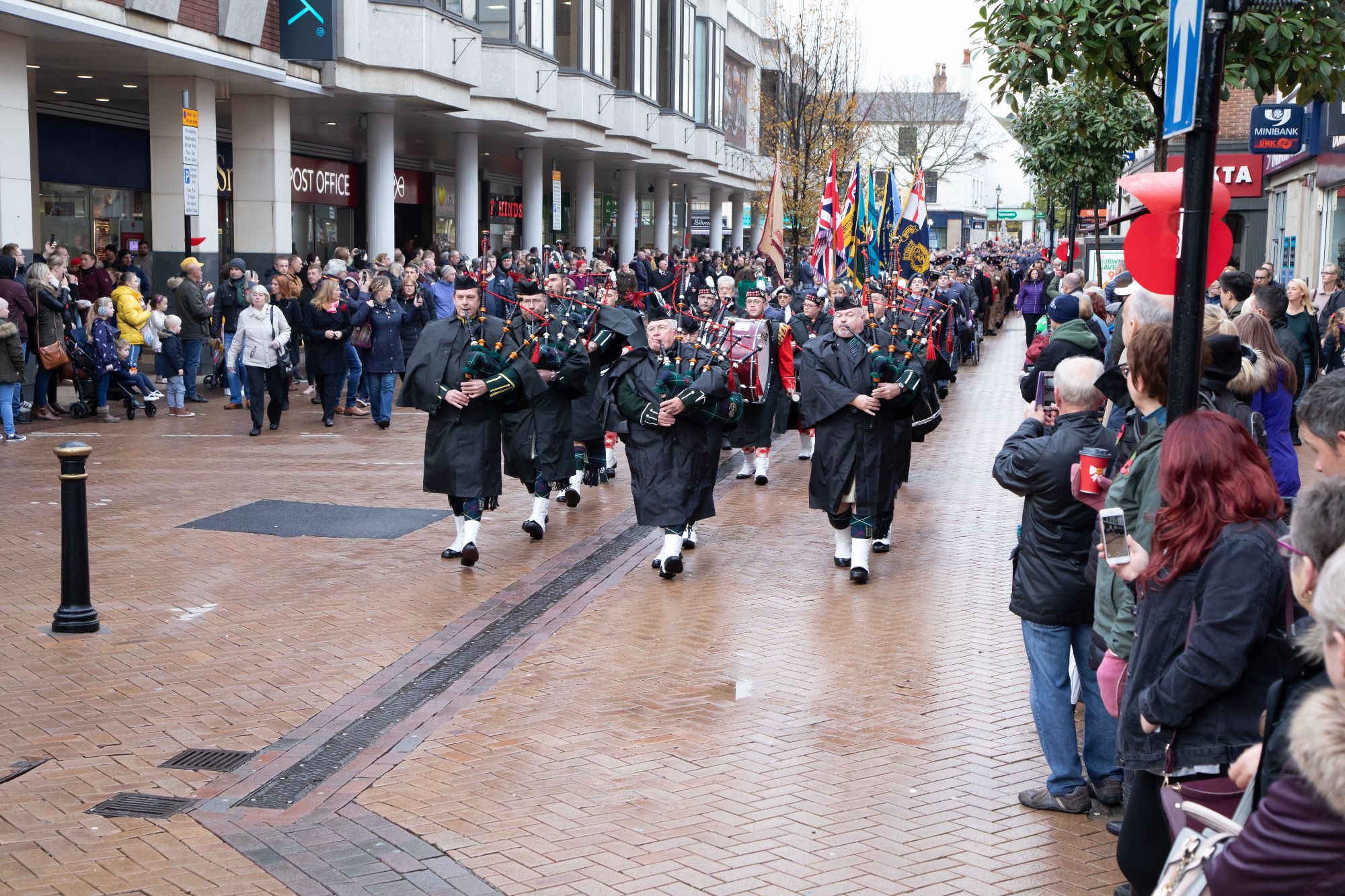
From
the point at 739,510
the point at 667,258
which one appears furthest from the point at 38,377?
the point at 667,258

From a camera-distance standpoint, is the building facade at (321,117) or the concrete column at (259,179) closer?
the building facade at (321,117)

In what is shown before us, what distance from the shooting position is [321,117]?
96.3 feet

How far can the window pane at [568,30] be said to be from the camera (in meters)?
35.1

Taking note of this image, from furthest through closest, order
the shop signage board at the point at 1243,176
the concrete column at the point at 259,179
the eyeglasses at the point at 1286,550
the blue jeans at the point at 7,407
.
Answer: the concrete column at the point at 259,179 < the shop signage board at the point at 1243,176 < the blue jeans at the point at 7,407 < the eyeglasses at the point at 1286,550

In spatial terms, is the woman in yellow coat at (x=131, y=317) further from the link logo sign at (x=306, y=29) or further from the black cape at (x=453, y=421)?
the black cape at (x=453, y=421)

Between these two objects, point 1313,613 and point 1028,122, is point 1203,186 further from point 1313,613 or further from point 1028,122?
point 1028,122

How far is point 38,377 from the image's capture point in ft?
56.5

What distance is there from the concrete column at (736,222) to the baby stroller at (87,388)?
154ft

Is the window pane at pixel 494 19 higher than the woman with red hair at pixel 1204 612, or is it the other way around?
the window pane at pixel 494 19

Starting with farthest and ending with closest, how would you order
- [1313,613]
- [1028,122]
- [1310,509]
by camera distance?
[1028,122] < [1310,509] < [1313,613]

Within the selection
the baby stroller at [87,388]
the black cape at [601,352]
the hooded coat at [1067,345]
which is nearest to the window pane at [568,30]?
the baby stroller at [87,388]

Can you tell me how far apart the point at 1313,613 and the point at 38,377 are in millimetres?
16872

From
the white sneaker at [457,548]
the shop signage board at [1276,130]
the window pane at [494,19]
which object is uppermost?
the window pane at [494,19]

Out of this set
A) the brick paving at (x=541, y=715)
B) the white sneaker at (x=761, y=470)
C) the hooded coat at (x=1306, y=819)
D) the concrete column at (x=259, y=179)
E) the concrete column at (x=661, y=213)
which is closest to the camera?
the hooded coat at (x=1306, y=819)
